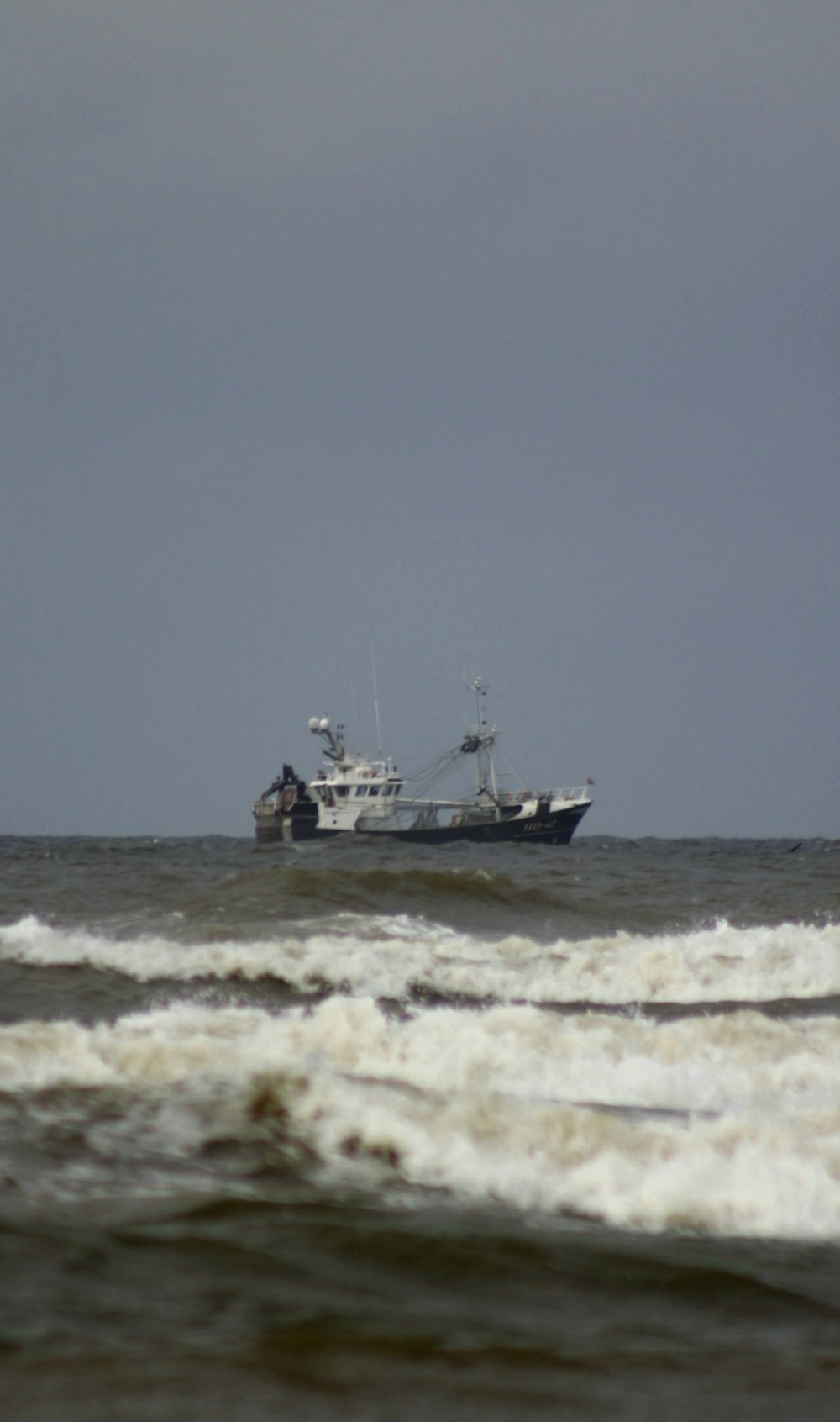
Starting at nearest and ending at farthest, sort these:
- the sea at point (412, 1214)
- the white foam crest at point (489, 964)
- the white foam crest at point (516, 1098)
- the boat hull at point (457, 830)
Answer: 1. the sea at point (412, 1214)
2. the white foam crest at point (516, 1098)
3. the white foam crest at point (489, 964)
4. the boat hull at point (457, 830)

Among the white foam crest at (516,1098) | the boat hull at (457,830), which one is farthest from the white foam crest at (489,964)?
the boat hull at (457,830)

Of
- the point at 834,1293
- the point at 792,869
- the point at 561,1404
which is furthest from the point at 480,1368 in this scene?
the point at 792,869

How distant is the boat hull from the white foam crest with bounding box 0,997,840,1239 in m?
58.6

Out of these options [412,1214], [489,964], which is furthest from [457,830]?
[412,1214]

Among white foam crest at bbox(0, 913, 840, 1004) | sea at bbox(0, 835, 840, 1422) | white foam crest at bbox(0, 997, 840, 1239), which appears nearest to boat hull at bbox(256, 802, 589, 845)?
white foam crest at bbox(0, 913, 840, 1004)

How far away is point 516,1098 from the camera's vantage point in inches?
276

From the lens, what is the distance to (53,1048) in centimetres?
802

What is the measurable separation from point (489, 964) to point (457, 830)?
53.3 meters

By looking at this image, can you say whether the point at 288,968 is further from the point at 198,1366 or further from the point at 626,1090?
the point at 198,1366

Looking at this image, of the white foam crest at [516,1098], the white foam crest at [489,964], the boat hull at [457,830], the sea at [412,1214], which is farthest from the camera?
the boat hull at [457,830]

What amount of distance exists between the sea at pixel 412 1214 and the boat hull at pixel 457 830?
185 feet

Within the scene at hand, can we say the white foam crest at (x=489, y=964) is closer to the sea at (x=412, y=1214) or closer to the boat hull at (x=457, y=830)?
the sea at (x=412, y=1214)

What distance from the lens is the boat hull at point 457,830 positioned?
69250mm

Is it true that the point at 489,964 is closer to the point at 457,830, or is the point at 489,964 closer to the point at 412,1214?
the point at 412,1214
